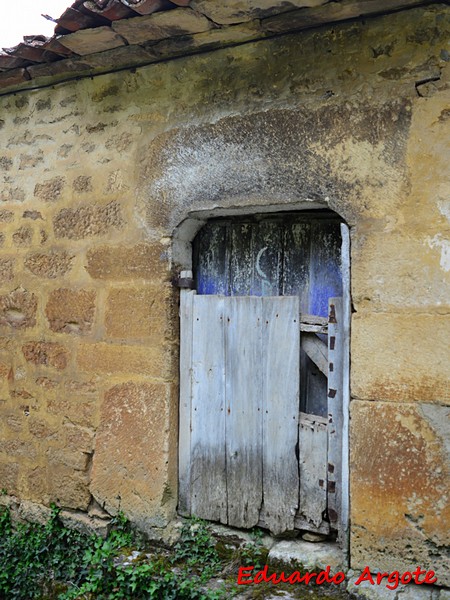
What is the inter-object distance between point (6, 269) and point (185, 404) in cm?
155

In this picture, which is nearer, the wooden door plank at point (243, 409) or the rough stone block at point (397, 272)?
the rough stone block at point (397, 272)

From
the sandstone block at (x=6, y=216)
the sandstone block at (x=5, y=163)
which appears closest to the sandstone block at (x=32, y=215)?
Result: the sandstone block at (x=6, y=216)

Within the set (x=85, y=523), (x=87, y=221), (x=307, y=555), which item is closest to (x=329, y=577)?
(x=307, y=555)

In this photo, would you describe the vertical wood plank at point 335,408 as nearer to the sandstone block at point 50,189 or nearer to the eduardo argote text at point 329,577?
the eduardo argote text at point 329,577

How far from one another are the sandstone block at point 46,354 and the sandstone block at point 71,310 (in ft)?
0.39

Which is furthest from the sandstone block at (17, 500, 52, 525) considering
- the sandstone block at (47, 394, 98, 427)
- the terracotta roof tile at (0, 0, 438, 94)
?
the terracotta roof tile at (0, 0, 438, 94)

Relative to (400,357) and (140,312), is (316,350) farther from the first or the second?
(140,312)

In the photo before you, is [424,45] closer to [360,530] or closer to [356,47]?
[356,47]

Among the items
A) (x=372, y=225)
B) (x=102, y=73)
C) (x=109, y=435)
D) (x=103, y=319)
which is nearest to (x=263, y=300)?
(x=372, y=225)

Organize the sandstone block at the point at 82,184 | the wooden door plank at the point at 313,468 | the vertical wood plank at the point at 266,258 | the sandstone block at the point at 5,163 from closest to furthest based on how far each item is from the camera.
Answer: the wooden door plank at the point at 313,468 → the vertical wood plank at the point at 266,258 → the sandstone block at the point at 82,184 → the sandstone block at the point at 5,163

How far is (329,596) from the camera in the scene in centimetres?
263

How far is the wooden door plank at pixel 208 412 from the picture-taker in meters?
3.17

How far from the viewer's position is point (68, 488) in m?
3.46

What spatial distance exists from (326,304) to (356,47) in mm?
1279
